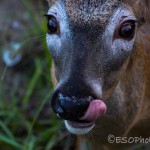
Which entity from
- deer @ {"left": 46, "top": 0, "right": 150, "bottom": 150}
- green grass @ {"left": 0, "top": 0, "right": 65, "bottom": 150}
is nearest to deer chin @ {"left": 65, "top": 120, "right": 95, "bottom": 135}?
deer @ {"left": 46, "top": 0, "right": 150, "bottom": 150}

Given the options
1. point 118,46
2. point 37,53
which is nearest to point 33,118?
point 37,53

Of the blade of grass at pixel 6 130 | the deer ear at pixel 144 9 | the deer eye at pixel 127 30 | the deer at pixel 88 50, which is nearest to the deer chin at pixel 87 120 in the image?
the deer at pixel 88 50

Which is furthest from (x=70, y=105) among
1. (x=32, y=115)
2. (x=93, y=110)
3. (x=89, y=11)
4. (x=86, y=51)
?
(x=32, y=115)

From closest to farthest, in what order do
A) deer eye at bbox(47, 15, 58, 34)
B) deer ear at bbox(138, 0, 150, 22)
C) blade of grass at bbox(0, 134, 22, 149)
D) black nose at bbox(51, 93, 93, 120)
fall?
black nose at bbox(51, 93, 93, 120) → deer eye at bbox(47, 15, 58, 34) → deer ear at bbox(138, 0, 150, 22) → blade of grass at bbox(0, 134, 22, 149)

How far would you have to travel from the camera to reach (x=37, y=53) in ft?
15.7

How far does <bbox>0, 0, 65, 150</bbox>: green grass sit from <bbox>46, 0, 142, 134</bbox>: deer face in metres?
1.17

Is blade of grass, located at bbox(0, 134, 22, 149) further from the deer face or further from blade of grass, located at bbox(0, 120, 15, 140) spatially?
the deer face

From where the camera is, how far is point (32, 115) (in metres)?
4.39

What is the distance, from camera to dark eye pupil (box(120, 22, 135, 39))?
2.69 metres

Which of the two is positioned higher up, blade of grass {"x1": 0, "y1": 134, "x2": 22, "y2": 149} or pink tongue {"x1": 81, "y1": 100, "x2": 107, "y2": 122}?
pink tongue {"x1": 81, "y1": 100, "x2": 107, "y2": 122}

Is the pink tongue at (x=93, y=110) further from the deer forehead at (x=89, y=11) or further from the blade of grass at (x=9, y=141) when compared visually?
the blade of grass at (x=9, y=141)

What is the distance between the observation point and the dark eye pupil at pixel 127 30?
269 centimetres

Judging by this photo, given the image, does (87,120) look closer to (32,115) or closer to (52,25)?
(52,25)

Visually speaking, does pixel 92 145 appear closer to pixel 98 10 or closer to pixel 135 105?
pixel 135 105
